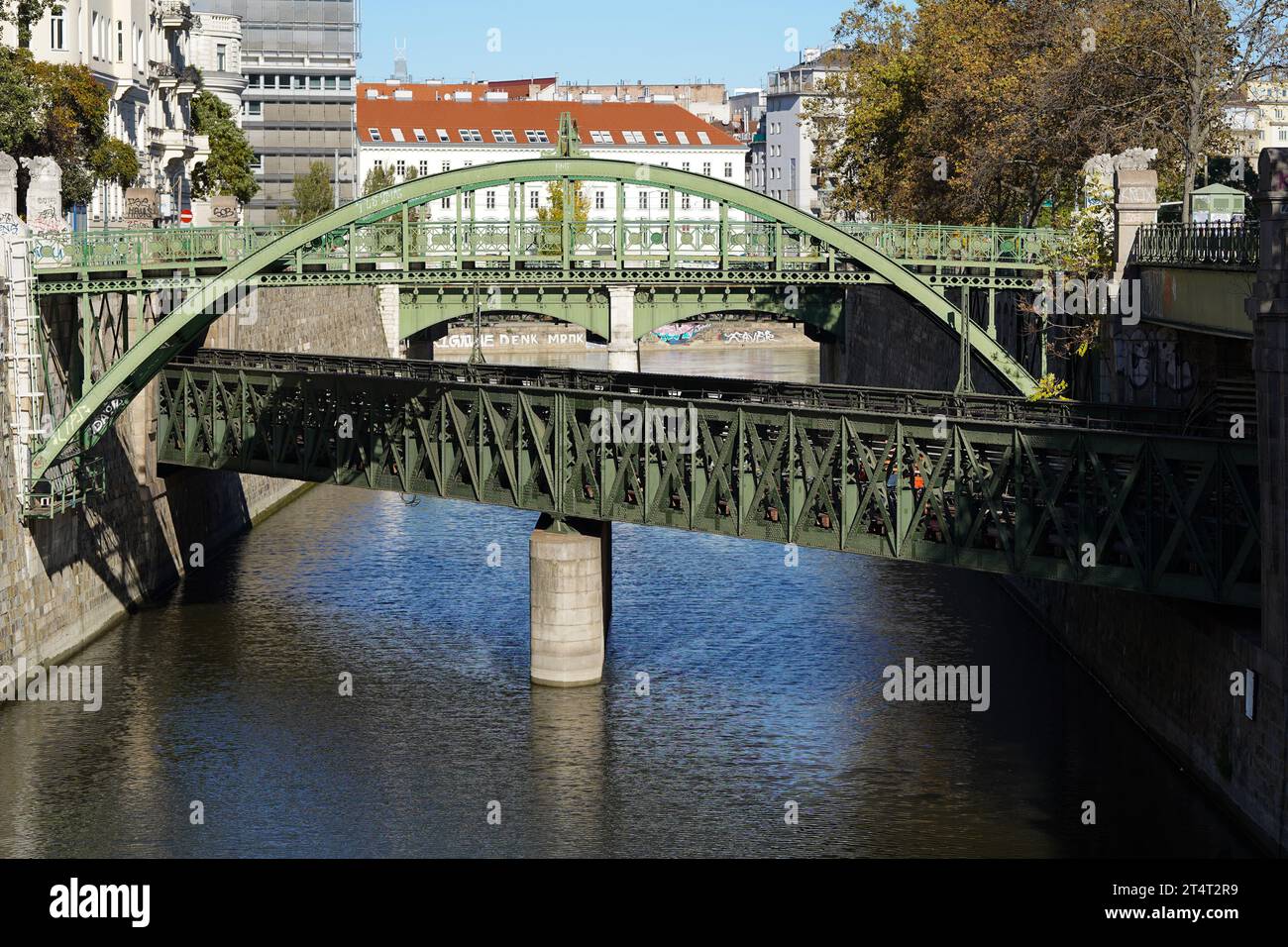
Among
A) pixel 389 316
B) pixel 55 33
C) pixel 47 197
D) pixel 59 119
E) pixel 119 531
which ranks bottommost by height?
pixel 119 531

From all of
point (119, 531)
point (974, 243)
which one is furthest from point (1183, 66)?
point (119, 531)

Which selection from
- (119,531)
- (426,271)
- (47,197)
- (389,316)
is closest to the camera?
(426,271)

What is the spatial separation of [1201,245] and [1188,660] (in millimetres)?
9023

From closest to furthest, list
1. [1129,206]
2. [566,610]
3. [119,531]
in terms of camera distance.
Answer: [566,610]
[1129,206]
[119,531]

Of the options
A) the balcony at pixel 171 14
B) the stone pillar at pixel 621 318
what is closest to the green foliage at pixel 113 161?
the balcony at pixel 171 14

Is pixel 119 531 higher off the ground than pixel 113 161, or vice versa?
pixel 113 161

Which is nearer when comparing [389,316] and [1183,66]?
[1183,66]

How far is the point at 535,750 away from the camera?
131ft

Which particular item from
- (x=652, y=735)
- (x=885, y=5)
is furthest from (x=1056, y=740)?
(x=885, y=5)

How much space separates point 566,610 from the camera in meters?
44.9

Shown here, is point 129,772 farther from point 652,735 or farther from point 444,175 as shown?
point 444,175

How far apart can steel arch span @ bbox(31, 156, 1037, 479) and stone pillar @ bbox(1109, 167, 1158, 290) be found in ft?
15.8

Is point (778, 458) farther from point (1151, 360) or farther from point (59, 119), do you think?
point (59, 119)
